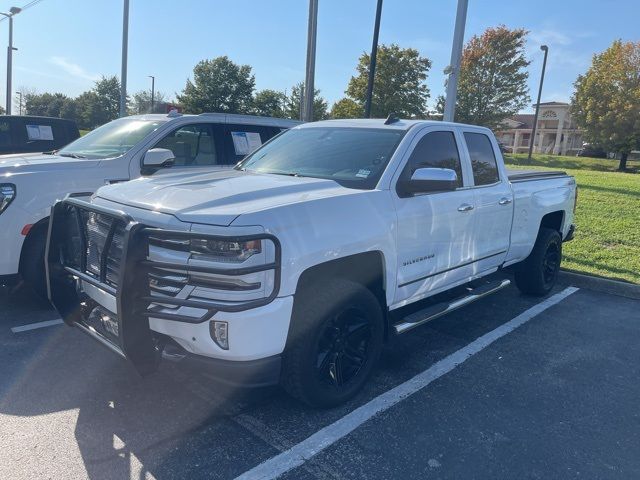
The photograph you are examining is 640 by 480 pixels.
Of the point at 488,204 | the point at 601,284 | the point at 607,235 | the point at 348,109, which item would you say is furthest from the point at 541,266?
the point at 348,109

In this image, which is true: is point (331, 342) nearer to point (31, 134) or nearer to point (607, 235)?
point (607, 235)

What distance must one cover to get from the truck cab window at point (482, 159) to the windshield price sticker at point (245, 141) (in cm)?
291

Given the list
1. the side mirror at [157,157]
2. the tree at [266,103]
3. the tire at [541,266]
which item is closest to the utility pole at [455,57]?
the tire at [541,266]

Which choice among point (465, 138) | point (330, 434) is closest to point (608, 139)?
point (465, 138)

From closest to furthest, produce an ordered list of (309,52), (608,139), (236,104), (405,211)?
(405,211), (309,52), (608,139), (236,104)

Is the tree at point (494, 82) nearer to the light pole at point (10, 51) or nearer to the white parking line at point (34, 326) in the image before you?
the light pole at point (10, 51)

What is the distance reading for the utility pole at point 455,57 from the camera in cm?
932

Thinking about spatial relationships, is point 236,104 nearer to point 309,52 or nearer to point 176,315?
point 309,52

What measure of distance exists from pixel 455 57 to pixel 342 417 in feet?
26.6

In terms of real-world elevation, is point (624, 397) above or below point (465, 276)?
below

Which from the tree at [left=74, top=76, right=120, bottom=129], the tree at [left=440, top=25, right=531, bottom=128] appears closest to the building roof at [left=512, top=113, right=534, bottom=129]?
the tree at [left=440, top=25, right=531, bottom=128]

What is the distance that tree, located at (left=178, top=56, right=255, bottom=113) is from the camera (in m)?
46.4

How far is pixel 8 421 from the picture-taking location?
3.15m

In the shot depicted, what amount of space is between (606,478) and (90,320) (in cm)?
321
